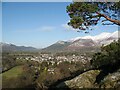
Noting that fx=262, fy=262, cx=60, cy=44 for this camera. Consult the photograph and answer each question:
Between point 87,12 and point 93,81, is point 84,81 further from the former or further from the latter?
point 87,12

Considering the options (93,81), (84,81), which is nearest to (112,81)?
(93,81)

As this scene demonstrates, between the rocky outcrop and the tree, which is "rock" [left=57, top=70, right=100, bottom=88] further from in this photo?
the tree

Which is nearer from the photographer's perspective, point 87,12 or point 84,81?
point 87,12

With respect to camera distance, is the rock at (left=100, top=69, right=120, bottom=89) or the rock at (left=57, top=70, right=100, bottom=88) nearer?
the rock at (left=100, top=69, right=120, bottom=89)

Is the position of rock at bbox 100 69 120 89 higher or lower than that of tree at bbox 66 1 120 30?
lower

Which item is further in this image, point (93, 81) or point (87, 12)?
point (93, 81)

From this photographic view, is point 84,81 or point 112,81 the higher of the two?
point 112,81

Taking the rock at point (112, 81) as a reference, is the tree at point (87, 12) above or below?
above

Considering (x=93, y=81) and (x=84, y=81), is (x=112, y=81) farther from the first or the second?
(x=84, y=81)

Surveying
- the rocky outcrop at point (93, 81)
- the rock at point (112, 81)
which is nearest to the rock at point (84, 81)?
the rocky outcrop at point (93, 81)

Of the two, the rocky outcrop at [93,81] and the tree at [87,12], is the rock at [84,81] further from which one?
the tree at [87,12]

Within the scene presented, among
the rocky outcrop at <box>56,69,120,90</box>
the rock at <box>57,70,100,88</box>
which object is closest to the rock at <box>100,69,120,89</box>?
the rocky outcrop at <box>56,69,120,90</box>
